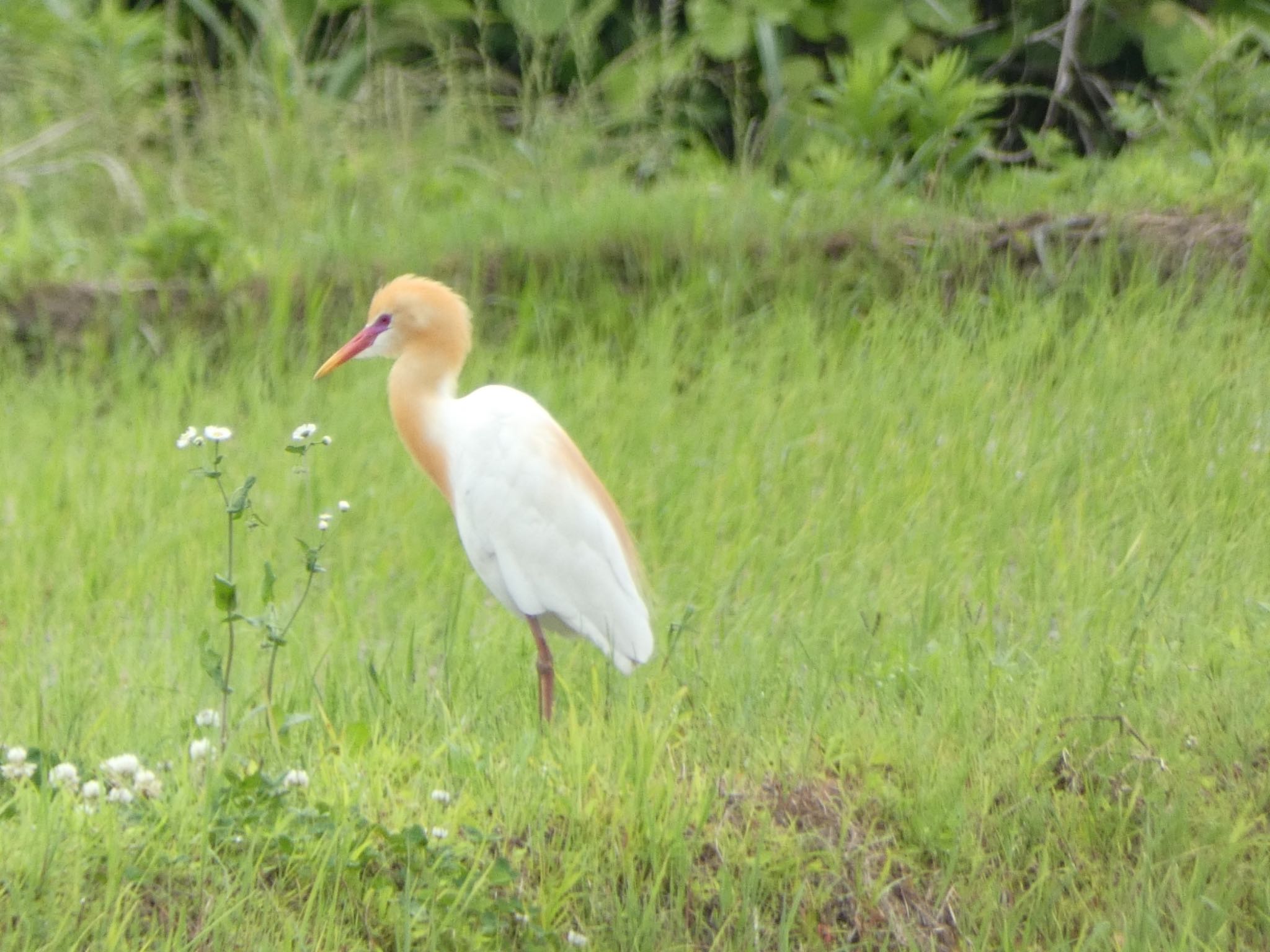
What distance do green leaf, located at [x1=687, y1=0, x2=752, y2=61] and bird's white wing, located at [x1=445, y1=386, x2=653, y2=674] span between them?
3579mm

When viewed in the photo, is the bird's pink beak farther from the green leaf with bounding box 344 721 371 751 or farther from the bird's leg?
the green leaf with bounding box 344 721 371 751

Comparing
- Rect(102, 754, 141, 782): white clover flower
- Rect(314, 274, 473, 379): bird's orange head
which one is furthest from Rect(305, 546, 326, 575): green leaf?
Rect(314, 274, 473, 379): bird's orange head

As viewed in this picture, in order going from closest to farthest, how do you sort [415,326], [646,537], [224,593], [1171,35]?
1. [224,593]
2. [415,326]
3. [646,537]
4. [1171,35]

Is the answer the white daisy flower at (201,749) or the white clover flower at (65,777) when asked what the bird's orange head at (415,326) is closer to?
the white daisy flower at (201,749)

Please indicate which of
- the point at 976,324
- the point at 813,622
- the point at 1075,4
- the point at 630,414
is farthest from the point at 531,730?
the point at 1075,4

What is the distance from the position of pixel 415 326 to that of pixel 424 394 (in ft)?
0.48

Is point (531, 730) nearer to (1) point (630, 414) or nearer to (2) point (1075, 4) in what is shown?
(1) point (630, 414)

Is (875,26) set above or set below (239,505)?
below

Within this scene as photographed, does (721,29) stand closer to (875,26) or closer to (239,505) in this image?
(875,26)

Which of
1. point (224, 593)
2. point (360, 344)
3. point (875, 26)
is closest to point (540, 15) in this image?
point (875, 26)

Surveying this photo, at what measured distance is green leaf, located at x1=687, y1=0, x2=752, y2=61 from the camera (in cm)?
670

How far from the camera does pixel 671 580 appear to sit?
4000 mm

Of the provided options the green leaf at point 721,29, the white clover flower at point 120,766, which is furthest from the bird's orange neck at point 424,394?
the green leaf at point 721,29

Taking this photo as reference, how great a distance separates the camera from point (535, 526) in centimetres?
344
